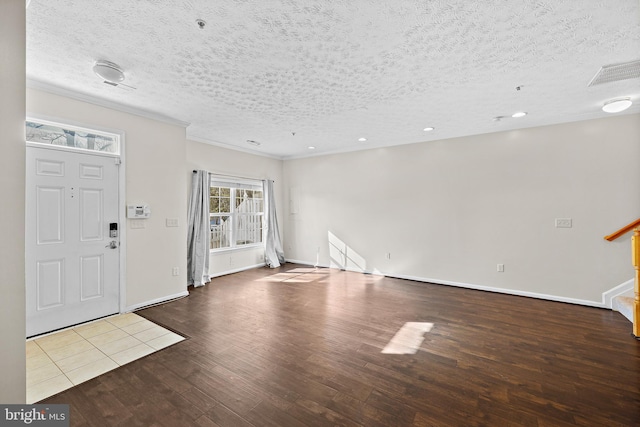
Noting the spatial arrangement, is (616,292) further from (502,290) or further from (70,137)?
(70,137)

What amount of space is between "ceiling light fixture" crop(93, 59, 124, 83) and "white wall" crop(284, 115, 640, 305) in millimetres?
4235

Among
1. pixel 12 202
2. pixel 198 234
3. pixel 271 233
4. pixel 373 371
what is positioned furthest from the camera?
pixel 271 233

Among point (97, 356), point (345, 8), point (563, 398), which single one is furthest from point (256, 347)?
point (345, 8)

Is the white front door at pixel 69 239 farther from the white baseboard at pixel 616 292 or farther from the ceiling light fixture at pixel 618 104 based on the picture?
the white baseboard at pixel 616 292

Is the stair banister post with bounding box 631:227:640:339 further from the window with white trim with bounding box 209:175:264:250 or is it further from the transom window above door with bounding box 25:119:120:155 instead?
the transom window above door with bounding box 25:119:120:155

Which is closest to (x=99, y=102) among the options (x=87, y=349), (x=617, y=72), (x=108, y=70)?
(x=108, y=70)

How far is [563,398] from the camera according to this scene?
Answer: 6.24 ft

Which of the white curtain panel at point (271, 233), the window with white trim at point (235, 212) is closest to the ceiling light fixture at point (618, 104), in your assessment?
the white curtain panel at point (271, 233)

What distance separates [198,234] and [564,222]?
604 cm

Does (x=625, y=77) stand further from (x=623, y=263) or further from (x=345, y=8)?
(x=345, y=8)

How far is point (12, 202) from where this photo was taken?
3.38 ft

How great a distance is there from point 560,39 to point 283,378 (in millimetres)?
3584

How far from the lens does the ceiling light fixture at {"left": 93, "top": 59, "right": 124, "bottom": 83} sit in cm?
244

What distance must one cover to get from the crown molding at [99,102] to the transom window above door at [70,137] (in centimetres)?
34
